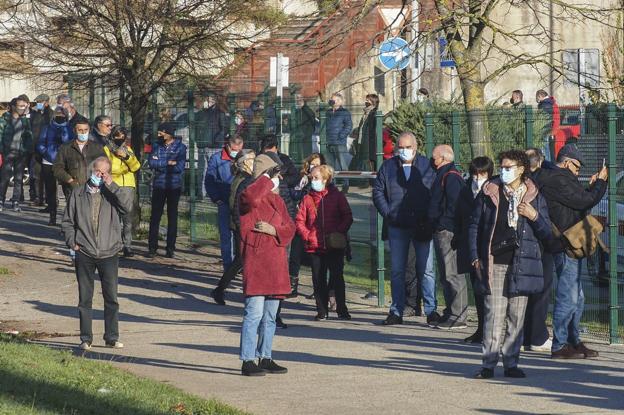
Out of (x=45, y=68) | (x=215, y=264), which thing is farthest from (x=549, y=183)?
(x=45, y=68)

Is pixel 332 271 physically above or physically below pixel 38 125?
below

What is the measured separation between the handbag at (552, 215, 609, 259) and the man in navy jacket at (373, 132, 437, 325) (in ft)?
8.50

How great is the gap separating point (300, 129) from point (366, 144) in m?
1.69

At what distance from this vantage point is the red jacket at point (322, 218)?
15.0 m

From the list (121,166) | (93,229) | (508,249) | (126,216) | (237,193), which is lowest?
(508,249)

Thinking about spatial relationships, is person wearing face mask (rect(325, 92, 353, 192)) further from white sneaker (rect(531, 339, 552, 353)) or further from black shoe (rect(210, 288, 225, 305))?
white sneaker (rect(531, 339, 552, 353))

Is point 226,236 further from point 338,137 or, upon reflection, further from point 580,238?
point 580,238

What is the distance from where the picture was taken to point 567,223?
1213cm

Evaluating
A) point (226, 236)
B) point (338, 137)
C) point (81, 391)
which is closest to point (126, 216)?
point (81, 391)

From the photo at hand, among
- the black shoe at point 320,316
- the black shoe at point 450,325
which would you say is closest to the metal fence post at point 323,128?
the black shoe at point 320,316

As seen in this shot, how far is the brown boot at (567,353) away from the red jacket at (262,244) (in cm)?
266

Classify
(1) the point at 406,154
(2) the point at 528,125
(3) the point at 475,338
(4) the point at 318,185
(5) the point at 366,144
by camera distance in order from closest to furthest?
(3) the point at 475,338, (2) the point at 528,125, (1) the point at 406,154, (4) the point at 318,185, (5) the point at 366,144

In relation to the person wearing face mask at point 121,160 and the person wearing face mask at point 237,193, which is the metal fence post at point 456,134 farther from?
the person wearing face mask at point 121,160

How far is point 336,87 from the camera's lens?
1247 inches
